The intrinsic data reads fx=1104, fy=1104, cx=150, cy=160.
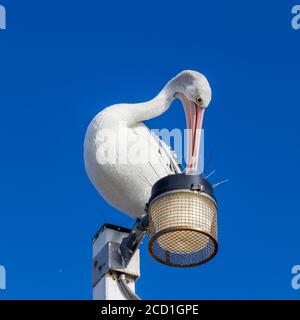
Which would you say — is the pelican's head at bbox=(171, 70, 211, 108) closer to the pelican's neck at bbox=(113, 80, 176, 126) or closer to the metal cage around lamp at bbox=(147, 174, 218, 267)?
the pelican's neck at bbox=(113, 80, 176, 126)

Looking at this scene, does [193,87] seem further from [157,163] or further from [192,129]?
[157,163]

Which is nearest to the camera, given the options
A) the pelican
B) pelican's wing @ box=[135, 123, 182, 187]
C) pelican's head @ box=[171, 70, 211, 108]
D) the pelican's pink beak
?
the pelican's pink beak

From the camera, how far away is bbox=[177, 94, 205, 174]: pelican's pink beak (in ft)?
28.6

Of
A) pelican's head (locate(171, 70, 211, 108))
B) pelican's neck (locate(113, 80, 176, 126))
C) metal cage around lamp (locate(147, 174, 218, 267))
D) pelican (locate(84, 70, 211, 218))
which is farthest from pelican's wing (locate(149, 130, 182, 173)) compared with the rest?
metal cage around lamp (locate(147, 174, 218, 267))

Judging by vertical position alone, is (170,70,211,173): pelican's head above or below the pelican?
above

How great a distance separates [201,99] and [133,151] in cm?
101

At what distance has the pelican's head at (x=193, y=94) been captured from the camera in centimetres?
956

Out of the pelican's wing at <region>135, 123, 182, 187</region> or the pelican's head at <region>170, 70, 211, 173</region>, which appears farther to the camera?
the pelican's head at <region>170, 70, 211, 173</region>

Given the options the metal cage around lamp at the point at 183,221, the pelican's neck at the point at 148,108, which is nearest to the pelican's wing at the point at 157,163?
the pelican's neck at the point at 148,108

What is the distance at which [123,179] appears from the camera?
8.89 metres

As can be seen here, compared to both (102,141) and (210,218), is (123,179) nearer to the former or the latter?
(102,141)

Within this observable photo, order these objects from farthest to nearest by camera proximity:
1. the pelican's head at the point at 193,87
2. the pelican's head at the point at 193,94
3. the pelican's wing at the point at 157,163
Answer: the pelican's head at the point at 193,87, the pelican's head at the point at 193,94, the pelican's wing at the point at 157,163

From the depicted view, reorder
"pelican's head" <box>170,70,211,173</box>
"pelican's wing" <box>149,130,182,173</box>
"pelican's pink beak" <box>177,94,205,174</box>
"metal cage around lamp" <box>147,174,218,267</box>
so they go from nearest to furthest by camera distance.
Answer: "metal cage around lamp" <box>147,174,218,267</box>, "pelican's pink beak" <box>177,94,205,174</box>, "pelican's wing" <box>149,130,182,173</box>, "pelican's head" <box>170,70,211,173</box>

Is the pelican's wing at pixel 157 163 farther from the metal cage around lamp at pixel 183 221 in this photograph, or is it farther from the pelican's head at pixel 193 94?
the metal cage around lamp at pixel 183 221
